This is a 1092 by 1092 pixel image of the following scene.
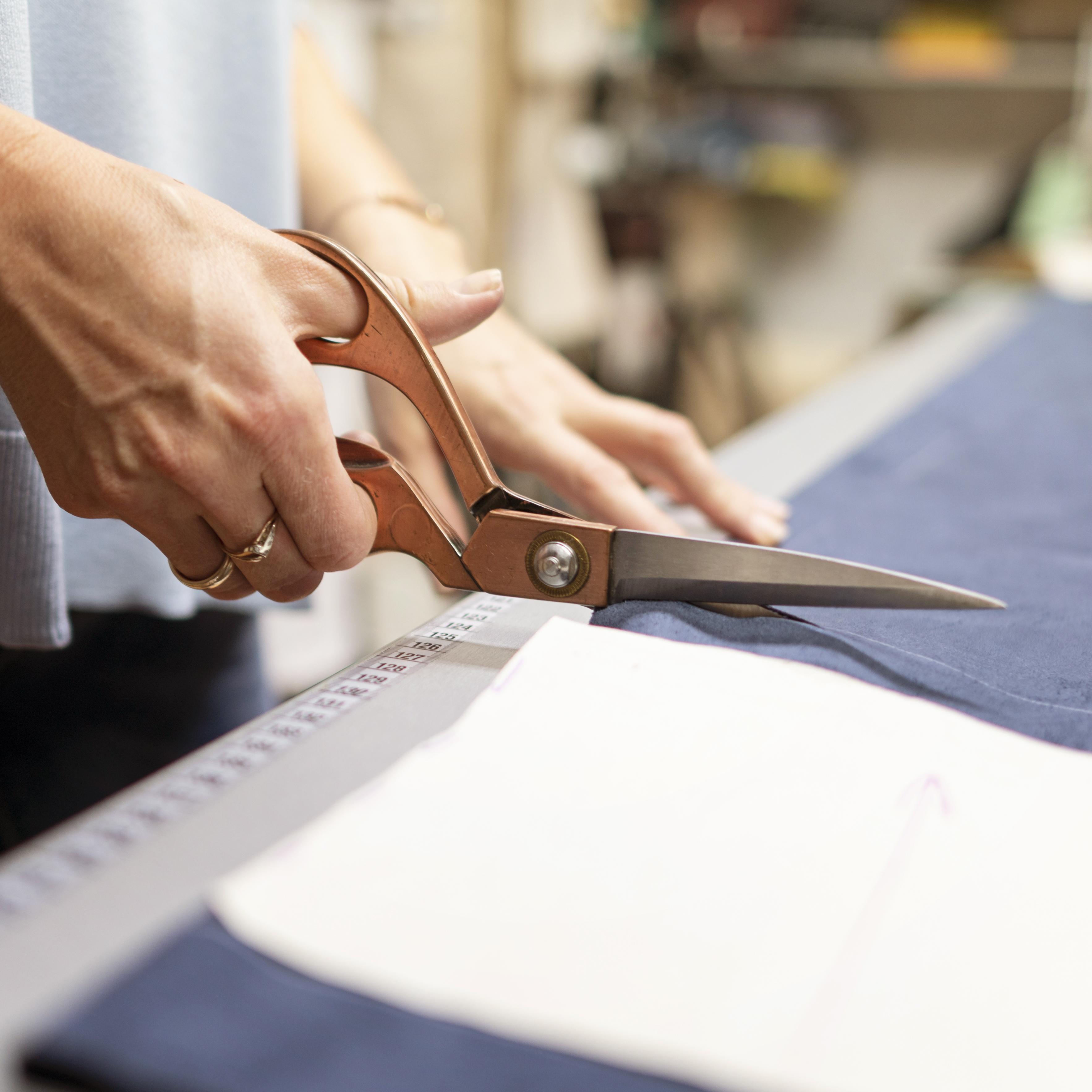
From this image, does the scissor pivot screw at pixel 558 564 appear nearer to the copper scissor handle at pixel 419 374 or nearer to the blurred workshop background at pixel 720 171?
the copper scissor handle at pixel 419 374

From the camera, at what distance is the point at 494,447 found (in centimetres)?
59

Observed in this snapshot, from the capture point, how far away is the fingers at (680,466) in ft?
1.82

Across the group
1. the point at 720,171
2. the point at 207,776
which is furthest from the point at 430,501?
the point at 720,171

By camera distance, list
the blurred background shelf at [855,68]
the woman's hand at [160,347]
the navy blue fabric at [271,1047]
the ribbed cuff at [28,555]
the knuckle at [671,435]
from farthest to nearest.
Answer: the blurred background shelf at [855,68], the knuckle at [671,435], the ribbed cuff at [28,555], the woman's hand at [160,347], the navy blue fabric at [271,1047]

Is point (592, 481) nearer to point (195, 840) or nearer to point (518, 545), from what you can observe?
point (518, 545)

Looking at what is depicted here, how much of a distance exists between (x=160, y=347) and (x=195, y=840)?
0.54ft

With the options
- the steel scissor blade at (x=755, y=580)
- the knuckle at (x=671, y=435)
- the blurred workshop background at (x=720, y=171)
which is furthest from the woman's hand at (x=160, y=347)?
the blurred workshop background at (x=720, y=171)

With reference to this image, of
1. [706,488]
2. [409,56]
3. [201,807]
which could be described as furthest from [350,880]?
[409,56]

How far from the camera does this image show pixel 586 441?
1.94 feet

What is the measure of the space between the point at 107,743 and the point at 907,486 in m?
0.54

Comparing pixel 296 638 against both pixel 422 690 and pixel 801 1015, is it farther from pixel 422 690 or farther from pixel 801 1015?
pixel 801 1015

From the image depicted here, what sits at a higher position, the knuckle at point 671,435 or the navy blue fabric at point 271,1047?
the knuckle at point 671,435

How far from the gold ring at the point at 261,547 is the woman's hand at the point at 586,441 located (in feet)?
0.64

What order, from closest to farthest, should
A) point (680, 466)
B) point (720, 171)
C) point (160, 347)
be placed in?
point (160, 347) → point (680, 466) → point (720, 171)
